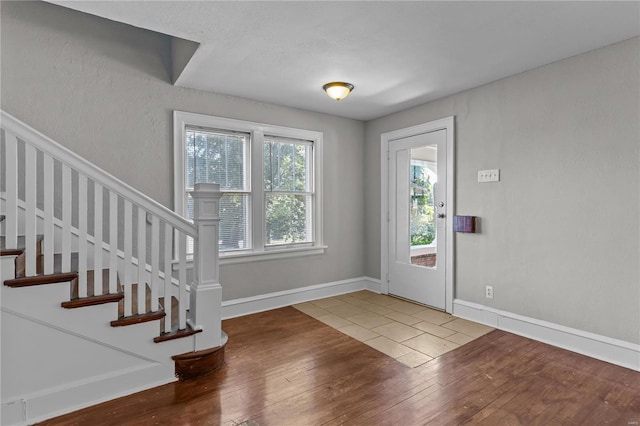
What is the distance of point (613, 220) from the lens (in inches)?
101

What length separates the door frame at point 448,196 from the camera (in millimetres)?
3670

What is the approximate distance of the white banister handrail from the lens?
182 centimetres

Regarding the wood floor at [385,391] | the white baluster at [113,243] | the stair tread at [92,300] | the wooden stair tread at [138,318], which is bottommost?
the wood floor at [385,391]

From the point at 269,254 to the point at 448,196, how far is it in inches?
85.2

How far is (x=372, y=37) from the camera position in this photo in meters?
2.42

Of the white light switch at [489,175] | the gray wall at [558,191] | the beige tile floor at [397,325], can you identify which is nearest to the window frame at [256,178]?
the beige tile floor at [397,325]

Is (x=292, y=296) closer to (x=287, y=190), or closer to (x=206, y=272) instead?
(x=287, y=190)

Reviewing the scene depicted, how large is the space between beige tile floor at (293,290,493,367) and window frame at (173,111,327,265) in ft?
2.47

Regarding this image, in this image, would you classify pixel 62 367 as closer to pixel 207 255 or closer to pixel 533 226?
pixel 207 255

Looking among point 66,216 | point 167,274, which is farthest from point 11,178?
point 167,274

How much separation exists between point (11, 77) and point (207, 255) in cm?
216

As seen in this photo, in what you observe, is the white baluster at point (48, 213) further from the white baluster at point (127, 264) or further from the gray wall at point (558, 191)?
the gray wall at point (558, 191)

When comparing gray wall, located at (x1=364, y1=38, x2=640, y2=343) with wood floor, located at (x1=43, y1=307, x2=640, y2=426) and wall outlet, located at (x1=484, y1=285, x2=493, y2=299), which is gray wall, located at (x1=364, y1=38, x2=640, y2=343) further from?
wood floor, located at (x1=43, y1=307, x2=640, y2=426)

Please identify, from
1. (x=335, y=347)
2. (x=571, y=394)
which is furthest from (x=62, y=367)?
(x=571, y=394)
